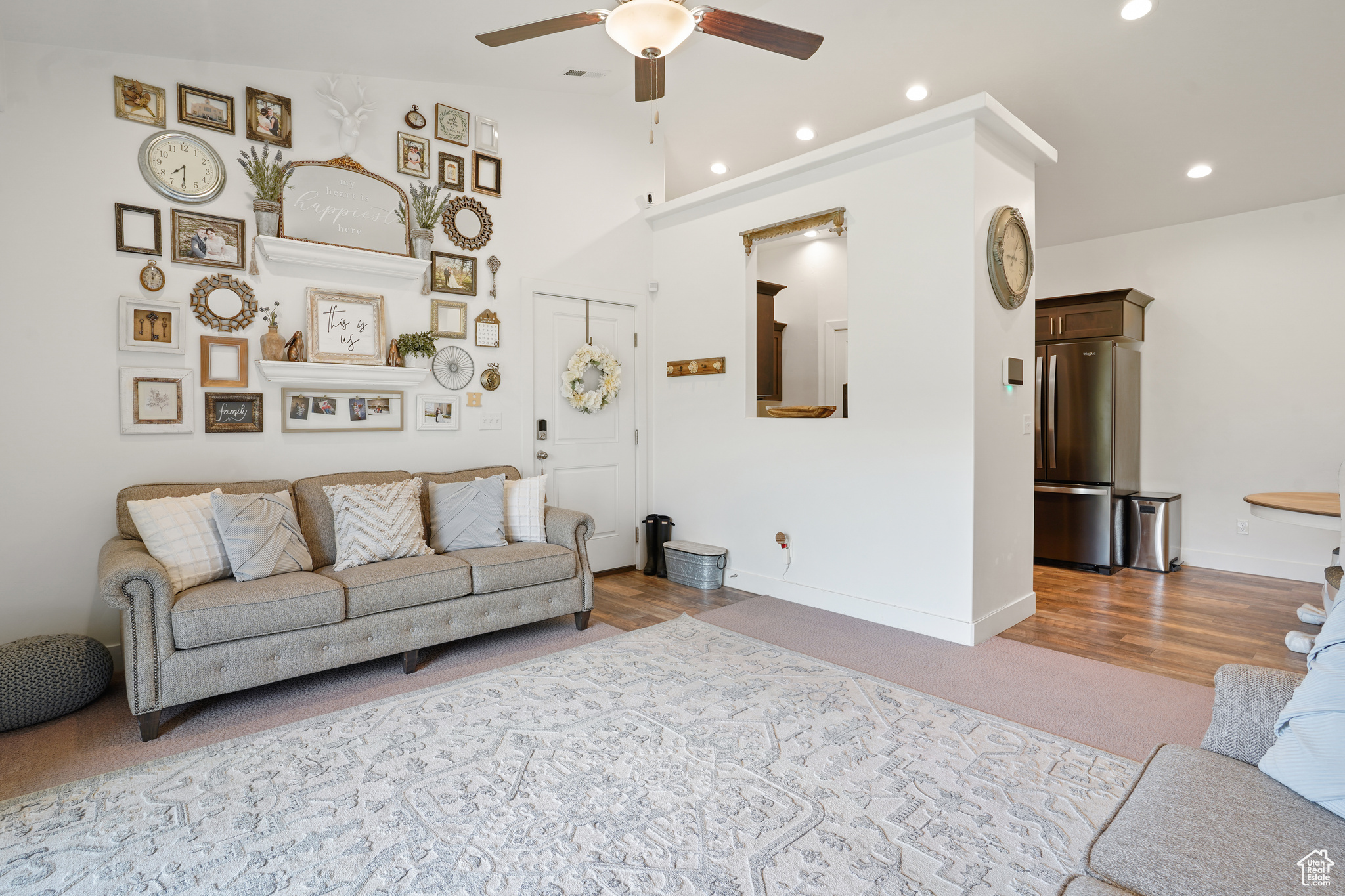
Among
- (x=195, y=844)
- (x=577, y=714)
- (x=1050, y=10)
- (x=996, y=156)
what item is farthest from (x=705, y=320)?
(x=195, y=844)

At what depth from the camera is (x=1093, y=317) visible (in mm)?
5312

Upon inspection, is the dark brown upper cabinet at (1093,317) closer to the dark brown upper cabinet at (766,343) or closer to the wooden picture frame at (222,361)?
the dark brown upper cabinet at (766,343)

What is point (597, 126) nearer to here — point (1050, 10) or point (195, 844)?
point (1050, 10)

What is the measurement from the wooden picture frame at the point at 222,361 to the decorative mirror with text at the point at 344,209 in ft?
2.14

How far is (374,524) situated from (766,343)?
3476 mm

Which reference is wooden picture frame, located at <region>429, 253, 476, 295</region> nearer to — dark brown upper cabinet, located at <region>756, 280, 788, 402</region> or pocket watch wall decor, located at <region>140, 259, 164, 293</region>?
pocket watch wall decor, located at <region>140, 259, 164, 293</region>

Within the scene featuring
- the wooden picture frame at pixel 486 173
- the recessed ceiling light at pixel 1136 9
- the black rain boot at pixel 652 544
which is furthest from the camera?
the black rain boot at pixel 652 544

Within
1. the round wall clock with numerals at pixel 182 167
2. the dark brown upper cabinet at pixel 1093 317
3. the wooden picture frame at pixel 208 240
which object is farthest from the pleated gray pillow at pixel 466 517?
the dark brown upper cabinet at pixel 1093 317

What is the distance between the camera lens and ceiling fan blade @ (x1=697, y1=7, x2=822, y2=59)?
8.10 feet

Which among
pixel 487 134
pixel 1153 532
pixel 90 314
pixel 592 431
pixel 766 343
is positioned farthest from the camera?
pixel 766 343

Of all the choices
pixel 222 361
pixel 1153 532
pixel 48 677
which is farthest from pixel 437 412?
pixel 1153 532

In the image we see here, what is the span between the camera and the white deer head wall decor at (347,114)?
3.76 metres

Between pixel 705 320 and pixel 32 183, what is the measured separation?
3.61 meters

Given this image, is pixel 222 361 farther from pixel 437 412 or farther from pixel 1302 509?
→ pixel 1302 509
